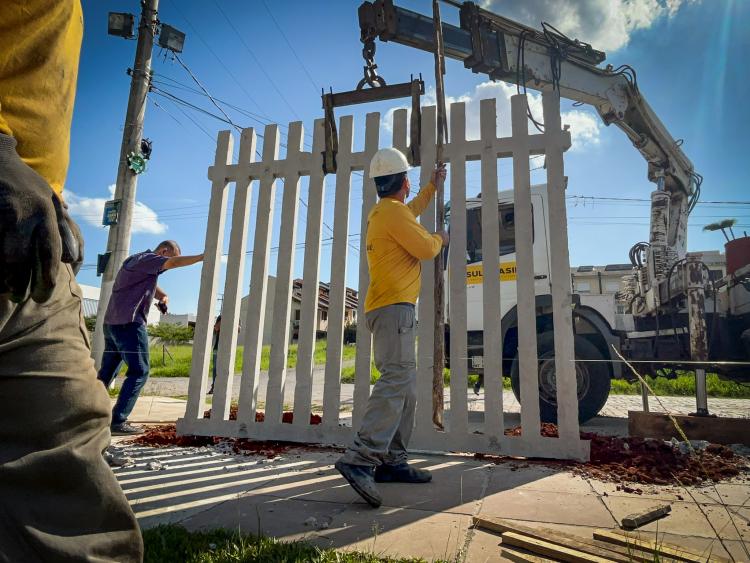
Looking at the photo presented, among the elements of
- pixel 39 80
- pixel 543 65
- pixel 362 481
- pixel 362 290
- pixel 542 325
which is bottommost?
pixel 362 481

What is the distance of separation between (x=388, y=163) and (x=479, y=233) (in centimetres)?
296

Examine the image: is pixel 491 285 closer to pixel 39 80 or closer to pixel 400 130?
pixel 400 130

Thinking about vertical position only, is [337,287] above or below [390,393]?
above

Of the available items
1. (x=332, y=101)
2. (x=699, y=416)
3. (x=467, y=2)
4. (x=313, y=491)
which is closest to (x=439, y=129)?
(x=332, y=101)

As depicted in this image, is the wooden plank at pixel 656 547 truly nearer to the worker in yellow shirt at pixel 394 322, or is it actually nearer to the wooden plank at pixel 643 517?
the wooden plank at pixel 643 517

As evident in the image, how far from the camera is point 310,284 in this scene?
387 cm

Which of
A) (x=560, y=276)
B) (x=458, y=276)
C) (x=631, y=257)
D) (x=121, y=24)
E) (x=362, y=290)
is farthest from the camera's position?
(x=121, y=24)

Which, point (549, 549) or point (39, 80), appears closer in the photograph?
point (39, 80)

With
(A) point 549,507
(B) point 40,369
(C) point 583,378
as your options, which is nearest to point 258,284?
(A) point 549,507

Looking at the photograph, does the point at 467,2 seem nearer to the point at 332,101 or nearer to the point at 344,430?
the point at 332,101

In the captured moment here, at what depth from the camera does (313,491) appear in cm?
245

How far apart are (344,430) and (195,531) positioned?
1785 millimetres

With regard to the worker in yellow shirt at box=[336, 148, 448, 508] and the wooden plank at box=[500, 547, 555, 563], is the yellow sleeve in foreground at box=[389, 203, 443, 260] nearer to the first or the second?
the worker in yellow shirt at box=[336, 148, 448, 508]

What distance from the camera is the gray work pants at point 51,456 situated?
2.99ft
